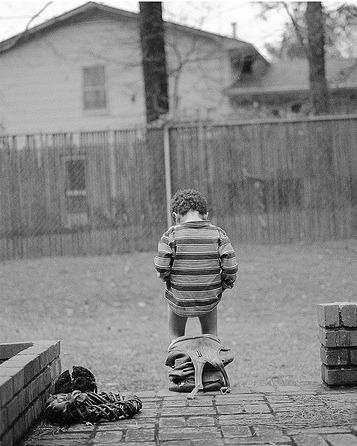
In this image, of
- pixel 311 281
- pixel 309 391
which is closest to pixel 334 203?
pixel 311 281

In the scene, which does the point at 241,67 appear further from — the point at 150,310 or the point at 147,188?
the point at 150,310

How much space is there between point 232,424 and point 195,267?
5.46 feet

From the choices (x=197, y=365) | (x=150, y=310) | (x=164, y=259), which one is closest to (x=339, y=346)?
(x=197, y=365)

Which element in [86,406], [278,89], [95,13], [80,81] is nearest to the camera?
[86,406]

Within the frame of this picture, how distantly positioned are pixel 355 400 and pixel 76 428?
1.67 metres

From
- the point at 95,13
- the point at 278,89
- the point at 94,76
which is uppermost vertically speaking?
the point at 95,13

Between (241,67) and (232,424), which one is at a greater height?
(241,67)

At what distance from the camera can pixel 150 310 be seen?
1036 cm

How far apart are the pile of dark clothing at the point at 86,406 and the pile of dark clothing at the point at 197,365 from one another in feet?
2.45

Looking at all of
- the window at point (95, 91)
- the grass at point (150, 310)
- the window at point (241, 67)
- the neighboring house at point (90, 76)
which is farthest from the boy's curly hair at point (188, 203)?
the window at point (95, 91)

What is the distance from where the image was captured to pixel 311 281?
11.1 meters

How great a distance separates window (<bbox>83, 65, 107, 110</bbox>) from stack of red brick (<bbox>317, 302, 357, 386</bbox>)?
68.8 feet

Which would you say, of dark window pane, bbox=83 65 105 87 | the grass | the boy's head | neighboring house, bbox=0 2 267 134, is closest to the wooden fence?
the grass

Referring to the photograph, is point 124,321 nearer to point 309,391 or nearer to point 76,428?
point 309,391
